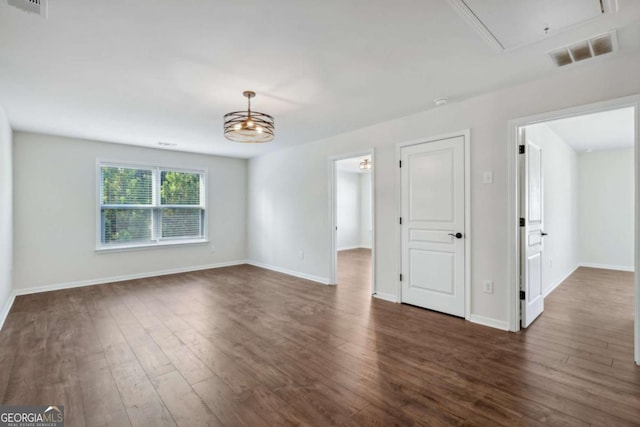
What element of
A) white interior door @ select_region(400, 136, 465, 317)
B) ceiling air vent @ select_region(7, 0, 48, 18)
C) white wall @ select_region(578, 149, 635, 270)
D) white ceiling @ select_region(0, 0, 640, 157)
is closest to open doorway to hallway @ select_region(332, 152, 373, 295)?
white interior door @ select_region(400, 136, 465, 317)

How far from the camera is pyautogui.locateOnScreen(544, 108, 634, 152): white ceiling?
156 inches

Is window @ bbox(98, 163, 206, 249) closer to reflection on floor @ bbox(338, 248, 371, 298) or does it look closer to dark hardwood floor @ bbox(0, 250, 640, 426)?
dark hardwood floor @ bbox(0, 250, 640, 426)

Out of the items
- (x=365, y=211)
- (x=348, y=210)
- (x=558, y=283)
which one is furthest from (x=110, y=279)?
(x=558, y=283)

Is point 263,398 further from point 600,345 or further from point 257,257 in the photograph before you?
point 257,257

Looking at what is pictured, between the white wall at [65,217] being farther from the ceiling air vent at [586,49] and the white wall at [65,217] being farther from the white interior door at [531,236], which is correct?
the ceiling air vent at [586,49]

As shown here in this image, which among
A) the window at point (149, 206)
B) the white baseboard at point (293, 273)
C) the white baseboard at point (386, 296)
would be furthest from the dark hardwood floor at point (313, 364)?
the window at point (149, 206)

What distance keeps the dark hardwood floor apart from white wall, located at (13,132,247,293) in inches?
32.6

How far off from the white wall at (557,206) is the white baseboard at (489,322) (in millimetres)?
1287

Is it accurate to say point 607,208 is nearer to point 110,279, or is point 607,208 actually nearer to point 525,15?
point 525,15

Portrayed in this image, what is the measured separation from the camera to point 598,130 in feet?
15.2

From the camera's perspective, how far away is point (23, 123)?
4.16 meters

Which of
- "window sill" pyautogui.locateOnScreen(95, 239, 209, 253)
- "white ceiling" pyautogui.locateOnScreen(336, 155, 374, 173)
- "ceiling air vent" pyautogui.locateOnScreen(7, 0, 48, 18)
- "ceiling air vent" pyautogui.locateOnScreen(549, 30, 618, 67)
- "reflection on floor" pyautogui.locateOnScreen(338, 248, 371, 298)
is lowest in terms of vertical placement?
"reflection on floor" pyautogui.locateOnScreen(338, 248, 371, 298)

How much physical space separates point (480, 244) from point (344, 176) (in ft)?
22.3

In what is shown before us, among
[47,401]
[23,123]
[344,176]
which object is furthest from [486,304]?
[344,176]
